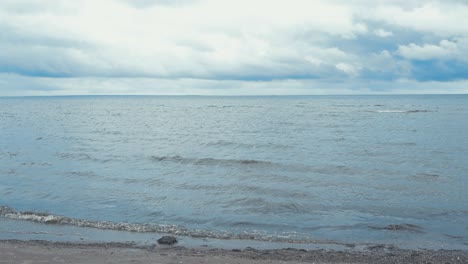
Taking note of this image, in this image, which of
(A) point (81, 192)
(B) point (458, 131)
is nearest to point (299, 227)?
(A) point (81, 192)

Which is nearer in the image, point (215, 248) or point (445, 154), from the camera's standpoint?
point (215, 248)

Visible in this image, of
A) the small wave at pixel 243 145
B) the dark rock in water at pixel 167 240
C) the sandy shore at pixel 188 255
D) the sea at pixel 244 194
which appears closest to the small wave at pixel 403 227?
the sea at pixel 244 194

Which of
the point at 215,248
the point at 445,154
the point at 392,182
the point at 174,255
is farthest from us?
the point at 445,154

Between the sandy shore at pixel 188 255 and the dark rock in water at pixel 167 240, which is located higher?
the sandy shore at pixel 188 255

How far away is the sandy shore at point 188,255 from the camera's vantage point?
12141 mm

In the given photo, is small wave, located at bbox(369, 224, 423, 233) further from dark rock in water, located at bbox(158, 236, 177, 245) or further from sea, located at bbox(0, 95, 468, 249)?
dark rock in water, located at bbox(158, 236, 177, 245)

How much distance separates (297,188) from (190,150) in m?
17.2

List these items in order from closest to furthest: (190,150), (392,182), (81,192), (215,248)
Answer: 1. (215,248)
2. (81,192)
3. (392,182)
4. (190,150)

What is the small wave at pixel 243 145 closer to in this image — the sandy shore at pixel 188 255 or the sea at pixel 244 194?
the sea at pixel 244 194

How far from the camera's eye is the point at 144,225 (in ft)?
55.7

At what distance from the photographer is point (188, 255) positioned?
1284 cm

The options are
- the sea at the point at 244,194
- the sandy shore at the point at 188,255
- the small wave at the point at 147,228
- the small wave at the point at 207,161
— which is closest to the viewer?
the sandy shore at the point at 188,255

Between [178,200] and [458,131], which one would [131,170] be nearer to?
[178,200]

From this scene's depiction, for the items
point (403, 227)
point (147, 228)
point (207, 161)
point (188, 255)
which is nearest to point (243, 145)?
point (207, 161)
